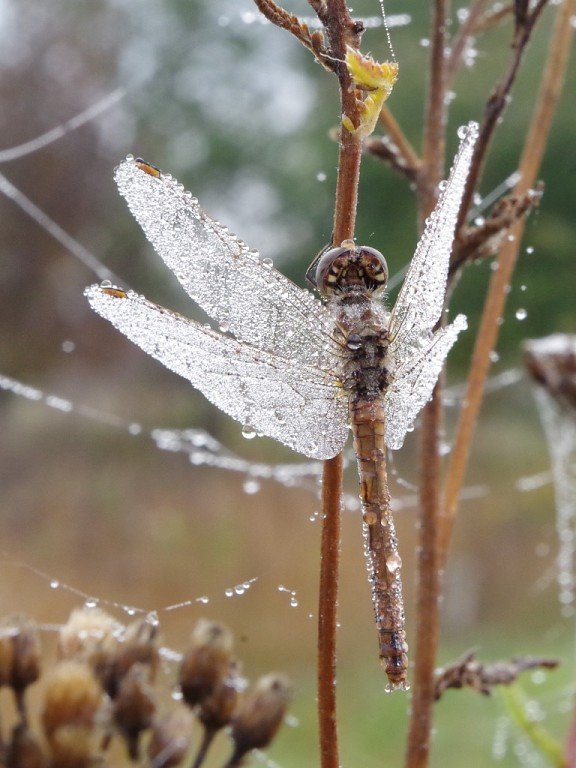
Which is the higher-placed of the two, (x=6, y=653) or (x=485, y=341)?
(x=485, y=341)

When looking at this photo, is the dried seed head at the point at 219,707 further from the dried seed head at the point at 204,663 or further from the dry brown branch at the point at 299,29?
the dry brown branch at the point at 299,29

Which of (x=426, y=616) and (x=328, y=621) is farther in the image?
(x=426, y=616)

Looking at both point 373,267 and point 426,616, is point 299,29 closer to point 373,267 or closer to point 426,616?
point 373,267

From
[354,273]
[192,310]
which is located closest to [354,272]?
[354,273]

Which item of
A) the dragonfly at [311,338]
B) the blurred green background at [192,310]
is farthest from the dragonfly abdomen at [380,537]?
the blurred green background at [192,310]

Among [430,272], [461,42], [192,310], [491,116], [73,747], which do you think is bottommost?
[73,747]

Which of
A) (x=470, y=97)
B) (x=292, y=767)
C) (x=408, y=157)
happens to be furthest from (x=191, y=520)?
(x=408, y=157)
